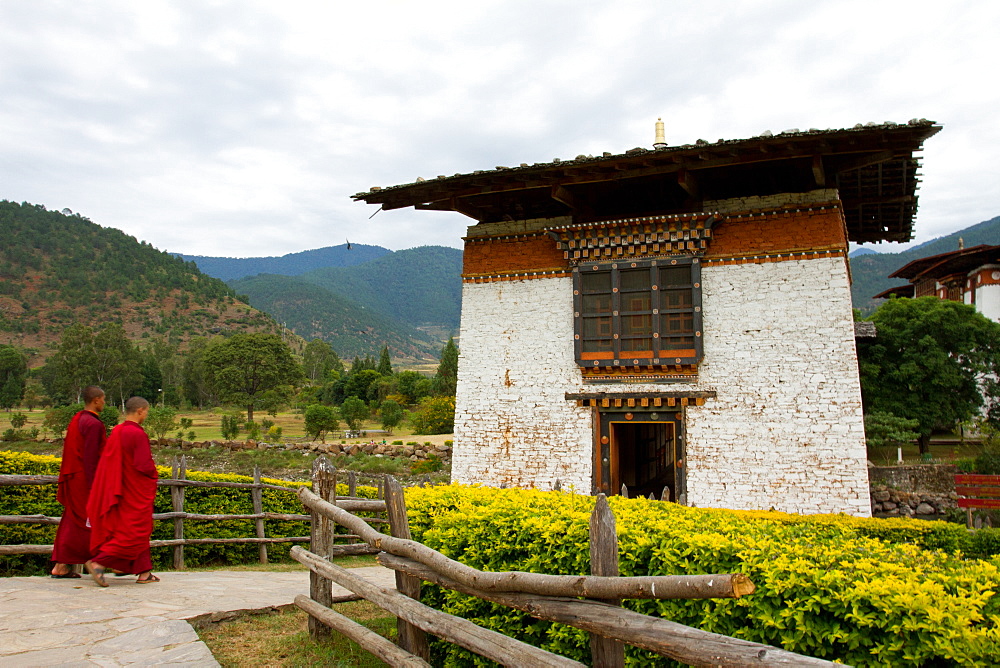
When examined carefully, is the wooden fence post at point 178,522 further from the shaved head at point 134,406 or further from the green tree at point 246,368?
the green tree at point 246,368

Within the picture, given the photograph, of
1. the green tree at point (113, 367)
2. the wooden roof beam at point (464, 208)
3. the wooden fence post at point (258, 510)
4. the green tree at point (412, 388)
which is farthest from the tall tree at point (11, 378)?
the wooden roof beam at point (464, 208)

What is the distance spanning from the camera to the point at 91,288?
301 ft

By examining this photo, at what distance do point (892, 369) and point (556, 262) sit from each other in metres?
20.9

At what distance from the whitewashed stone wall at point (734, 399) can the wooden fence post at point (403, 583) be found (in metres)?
6.63

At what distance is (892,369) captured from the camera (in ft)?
86.6

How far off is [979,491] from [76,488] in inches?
521

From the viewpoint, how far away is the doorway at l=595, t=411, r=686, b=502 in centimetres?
1066

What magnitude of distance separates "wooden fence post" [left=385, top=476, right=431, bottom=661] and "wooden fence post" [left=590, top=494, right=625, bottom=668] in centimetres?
143

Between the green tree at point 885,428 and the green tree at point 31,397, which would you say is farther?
the green tree at point 31,397

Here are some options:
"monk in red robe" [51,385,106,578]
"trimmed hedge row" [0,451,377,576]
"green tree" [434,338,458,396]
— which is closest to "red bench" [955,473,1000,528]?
"trimmed hedge row" [0,451,377,576]

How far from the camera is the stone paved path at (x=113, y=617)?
409 centimetres

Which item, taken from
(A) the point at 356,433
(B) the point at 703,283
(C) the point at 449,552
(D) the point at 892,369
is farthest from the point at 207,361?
(C) the point at 449,552

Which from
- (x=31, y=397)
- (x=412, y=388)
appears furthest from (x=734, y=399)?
(x=31, y=397)

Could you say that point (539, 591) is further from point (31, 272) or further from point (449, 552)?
point (31, 272)
